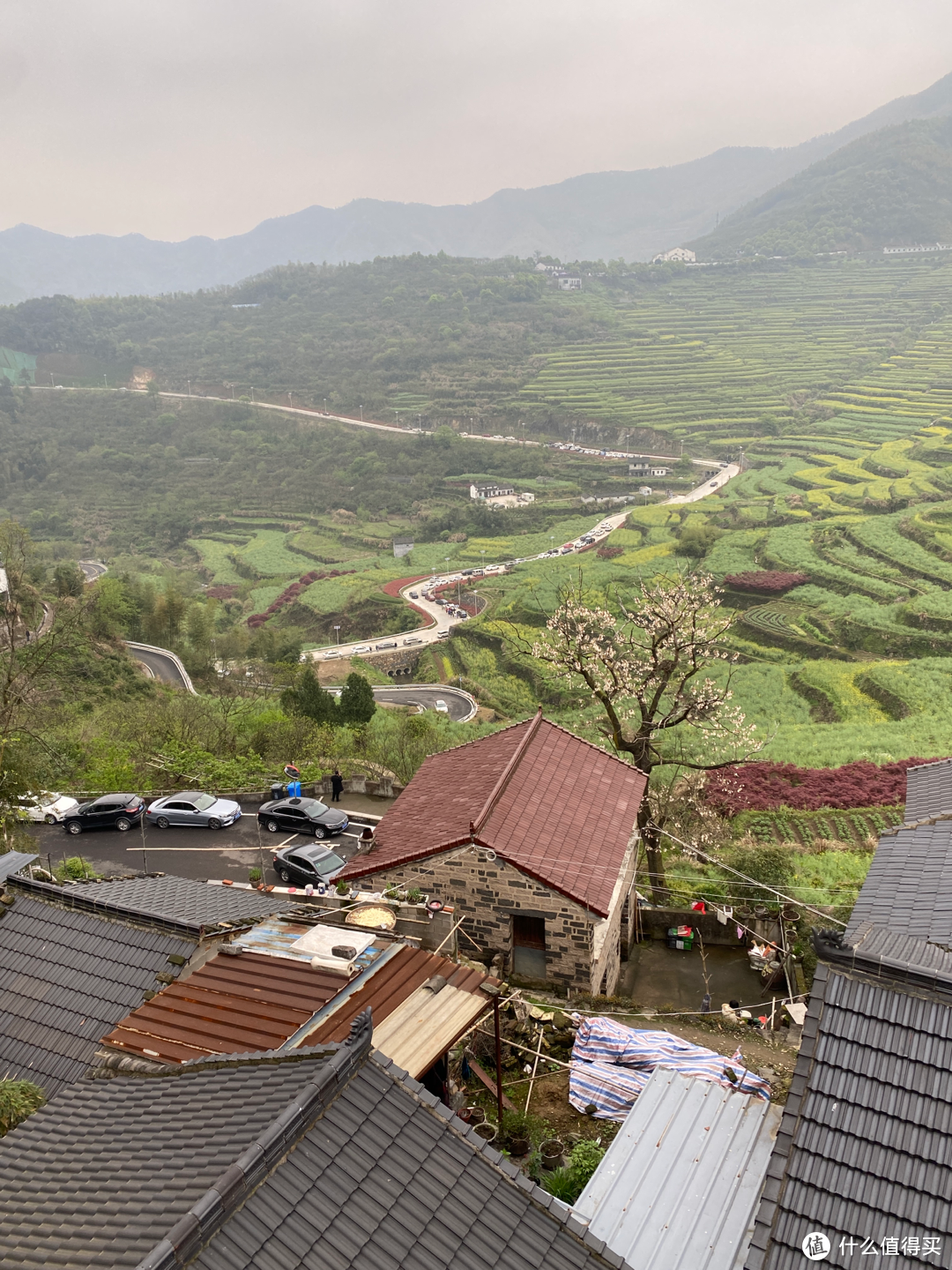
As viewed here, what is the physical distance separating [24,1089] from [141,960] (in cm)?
195

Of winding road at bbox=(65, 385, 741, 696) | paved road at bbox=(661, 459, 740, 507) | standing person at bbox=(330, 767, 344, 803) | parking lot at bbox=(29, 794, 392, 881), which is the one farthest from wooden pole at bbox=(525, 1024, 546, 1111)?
paved road at bbox=(661, 459, 740, 507)

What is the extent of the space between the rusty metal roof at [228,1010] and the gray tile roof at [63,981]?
452mm

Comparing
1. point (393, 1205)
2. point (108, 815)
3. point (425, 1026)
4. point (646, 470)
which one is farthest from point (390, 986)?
point (646, 470)

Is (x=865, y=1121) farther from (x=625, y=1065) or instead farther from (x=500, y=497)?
(x=500, y=497)

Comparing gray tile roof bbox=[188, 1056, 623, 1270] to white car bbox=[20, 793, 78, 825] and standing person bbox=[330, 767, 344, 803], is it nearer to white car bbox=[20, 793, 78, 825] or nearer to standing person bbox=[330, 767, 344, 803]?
standing person bbox=[330, 767, 344, 803]

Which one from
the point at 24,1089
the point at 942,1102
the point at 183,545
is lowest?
the point at 183,545

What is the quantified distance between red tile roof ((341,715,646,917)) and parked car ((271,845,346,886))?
380 cm

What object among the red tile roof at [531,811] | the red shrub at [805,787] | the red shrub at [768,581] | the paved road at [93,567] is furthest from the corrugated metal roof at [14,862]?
the paved road at [93,567]

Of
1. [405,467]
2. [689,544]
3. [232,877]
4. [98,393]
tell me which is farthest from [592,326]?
[232,877]

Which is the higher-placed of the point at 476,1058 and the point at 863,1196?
the point at 863,1196

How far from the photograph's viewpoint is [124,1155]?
23.3ft

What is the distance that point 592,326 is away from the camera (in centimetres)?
19462

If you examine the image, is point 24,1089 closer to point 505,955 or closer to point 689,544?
point 505,955

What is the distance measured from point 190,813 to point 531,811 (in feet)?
43.9
